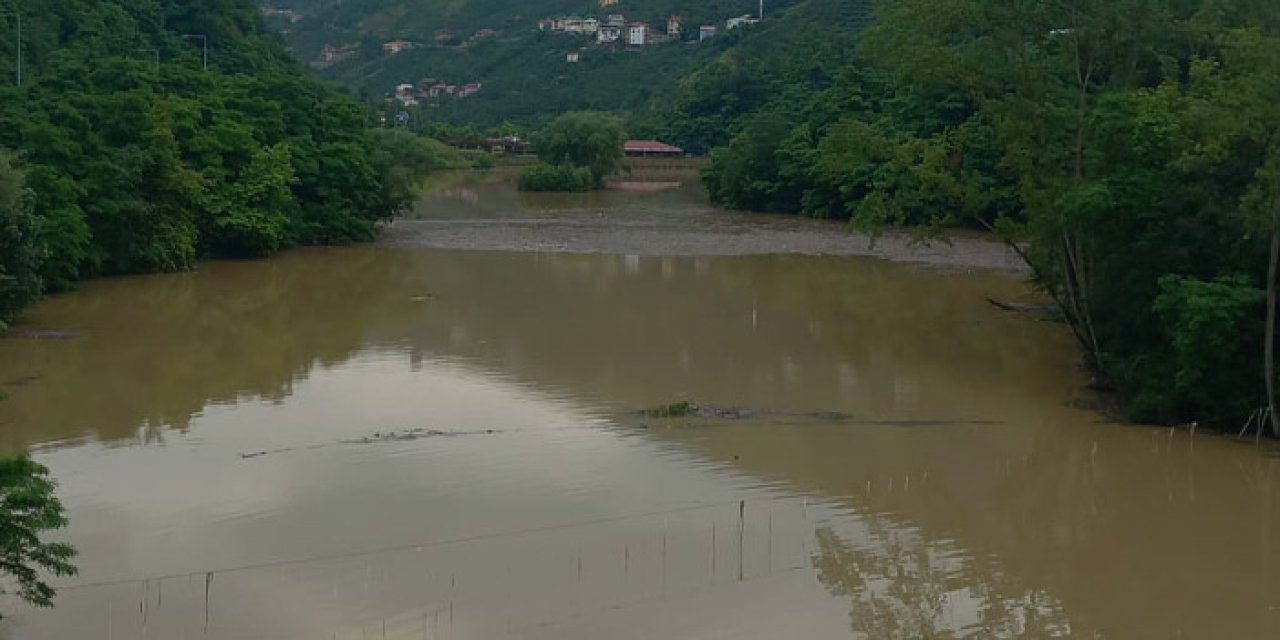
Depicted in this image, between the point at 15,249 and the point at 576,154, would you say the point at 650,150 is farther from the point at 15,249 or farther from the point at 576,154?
the point at 15,249

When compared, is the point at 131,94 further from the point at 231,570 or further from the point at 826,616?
the point at 826,616

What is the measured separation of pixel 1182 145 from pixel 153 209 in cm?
2385

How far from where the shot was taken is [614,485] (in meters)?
16.2

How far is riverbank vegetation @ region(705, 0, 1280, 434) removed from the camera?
1772 cm

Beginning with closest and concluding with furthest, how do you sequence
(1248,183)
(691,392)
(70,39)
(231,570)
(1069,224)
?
(231,570) → (1248,183) → (1069,224) → (691,392) → (70,39)

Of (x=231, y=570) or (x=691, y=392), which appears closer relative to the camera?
(x=231, y=570)

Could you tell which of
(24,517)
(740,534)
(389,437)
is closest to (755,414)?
(389,437)

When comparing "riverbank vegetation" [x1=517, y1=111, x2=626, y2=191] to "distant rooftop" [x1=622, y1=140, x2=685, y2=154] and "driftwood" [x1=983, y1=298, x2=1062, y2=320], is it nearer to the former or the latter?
"distant rooftop" [x1=622, y1=140, x2=685, y2=154]

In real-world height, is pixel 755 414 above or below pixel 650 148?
below

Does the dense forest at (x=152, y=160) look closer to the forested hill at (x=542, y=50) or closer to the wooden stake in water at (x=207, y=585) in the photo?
the wooden stake in water at (x=207, y=585)

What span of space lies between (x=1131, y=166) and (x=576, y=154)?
5400 cm

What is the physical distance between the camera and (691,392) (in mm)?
21344

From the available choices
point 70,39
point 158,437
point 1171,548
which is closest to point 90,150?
point 158,437

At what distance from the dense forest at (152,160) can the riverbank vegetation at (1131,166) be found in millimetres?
15223
